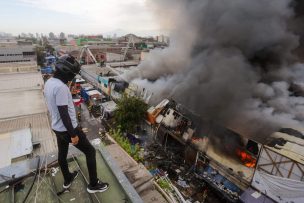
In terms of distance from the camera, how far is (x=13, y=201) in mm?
2336

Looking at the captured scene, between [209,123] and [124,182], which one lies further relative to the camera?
[209,123]

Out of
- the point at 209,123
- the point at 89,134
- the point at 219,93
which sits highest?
the point at 219,93

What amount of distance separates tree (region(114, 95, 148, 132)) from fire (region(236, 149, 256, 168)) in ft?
20.9

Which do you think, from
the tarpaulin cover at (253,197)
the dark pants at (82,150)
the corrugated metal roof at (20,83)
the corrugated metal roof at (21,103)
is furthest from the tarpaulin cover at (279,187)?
the corrugated metal roof at (20,83)

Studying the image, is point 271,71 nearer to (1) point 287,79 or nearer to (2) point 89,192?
(1) point 287,79

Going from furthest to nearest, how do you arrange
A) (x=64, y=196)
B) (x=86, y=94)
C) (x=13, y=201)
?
(x=86, y=94) < (x=64, y=196) < (x=13, y=201)

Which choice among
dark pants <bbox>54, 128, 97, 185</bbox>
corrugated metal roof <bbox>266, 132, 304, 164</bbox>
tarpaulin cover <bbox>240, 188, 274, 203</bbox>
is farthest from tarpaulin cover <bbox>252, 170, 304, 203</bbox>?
dark pants <bbox>54, 128, 97, 185</bbox>

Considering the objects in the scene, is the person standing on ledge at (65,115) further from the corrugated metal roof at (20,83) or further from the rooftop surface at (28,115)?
the corrugated metal roof at (20,83)

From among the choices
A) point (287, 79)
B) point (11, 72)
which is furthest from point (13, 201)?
point (11, 72)

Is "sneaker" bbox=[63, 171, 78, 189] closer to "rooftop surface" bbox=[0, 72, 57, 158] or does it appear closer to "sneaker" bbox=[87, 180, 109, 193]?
"sneaker" bbox=[87, 180, 109, 193]

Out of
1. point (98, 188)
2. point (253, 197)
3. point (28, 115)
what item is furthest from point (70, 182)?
point (28, 115)

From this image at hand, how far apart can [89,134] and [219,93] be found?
9549 millimetres

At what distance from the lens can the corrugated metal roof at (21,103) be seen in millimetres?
10078

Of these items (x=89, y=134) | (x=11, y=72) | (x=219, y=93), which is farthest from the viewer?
(x=11, y=72)
